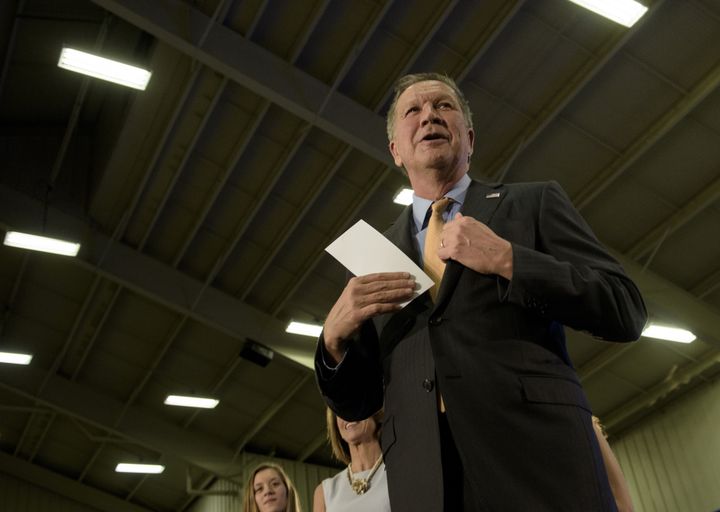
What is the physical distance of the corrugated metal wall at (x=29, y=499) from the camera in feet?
58.8

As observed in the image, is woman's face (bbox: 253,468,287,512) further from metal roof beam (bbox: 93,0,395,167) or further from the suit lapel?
metal roof beam (bbox: 93,0,395,167)

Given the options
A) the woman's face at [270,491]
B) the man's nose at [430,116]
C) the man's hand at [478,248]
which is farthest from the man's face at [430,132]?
the woman's face at [270,491]

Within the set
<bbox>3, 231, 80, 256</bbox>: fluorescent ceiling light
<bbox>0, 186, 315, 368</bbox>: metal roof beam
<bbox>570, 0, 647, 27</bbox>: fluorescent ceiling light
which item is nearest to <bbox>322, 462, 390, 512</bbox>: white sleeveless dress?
<bbox>570, 0, 647, 27</bbox>: fluorescent ceiling light

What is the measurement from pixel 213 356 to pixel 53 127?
415 centimetres

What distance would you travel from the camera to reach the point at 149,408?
15.5 m

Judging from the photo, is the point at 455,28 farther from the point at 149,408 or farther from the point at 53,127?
the point at 149,408

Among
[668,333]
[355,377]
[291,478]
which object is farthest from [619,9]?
[291,478]

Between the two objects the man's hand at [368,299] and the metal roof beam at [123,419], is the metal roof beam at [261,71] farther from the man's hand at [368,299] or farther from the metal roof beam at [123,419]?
the metal roof beam at [123,419]

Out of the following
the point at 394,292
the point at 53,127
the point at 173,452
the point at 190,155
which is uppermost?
the point at 53,127

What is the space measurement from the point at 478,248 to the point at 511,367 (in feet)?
0.68

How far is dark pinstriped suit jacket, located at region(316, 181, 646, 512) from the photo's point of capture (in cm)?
131

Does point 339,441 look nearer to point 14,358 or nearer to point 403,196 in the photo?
point 403,196

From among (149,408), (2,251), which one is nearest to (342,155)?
(2,251)

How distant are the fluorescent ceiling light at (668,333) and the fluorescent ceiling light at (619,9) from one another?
15.9 ft
